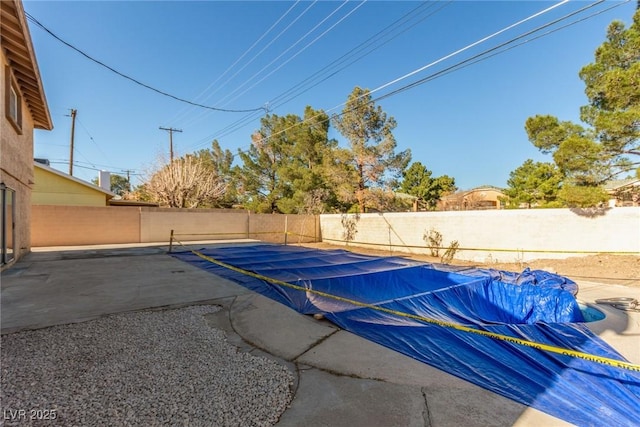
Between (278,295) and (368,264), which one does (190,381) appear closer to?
(278,295)

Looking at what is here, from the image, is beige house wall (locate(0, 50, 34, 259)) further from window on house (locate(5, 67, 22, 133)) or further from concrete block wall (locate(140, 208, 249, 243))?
concrete block wall (locate(140, 208, 249, 243))

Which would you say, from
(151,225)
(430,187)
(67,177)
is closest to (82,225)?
(151,225)

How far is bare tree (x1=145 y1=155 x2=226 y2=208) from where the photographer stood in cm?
1866

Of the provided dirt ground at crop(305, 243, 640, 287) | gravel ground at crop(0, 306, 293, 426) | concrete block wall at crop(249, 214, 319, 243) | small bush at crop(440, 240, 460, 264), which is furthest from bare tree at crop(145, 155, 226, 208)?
dirt ground at crop(305, 243, 640, 287)

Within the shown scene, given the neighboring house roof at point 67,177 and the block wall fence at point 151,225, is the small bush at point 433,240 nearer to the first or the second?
the block wall fence at point 151,225

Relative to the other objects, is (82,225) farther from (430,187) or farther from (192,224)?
(430,187)

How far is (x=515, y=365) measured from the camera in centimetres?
255

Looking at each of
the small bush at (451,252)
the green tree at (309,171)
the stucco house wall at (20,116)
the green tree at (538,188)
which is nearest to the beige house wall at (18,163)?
the stucco house wall at (20,116)

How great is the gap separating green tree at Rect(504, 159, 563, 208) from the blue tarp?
13012 mm

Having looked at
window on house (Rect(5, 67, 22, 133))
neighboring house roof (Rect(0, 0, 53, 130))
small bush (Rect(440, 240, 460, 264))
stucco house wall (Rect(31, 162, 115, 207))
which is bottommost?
small bush (Rect(440, 240, 460, 264))

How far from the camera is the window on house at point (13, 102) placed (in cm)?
638

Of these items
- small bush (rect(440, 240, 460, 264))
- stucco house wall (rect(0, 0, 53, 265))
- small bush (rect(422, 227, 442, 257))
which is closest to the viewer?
stucco house wall (rect(0, 0, 53, 265))

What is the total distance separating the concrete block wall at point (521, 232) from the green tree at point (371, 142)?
115 inches

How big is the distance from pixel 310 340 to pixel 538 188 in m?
20.8
